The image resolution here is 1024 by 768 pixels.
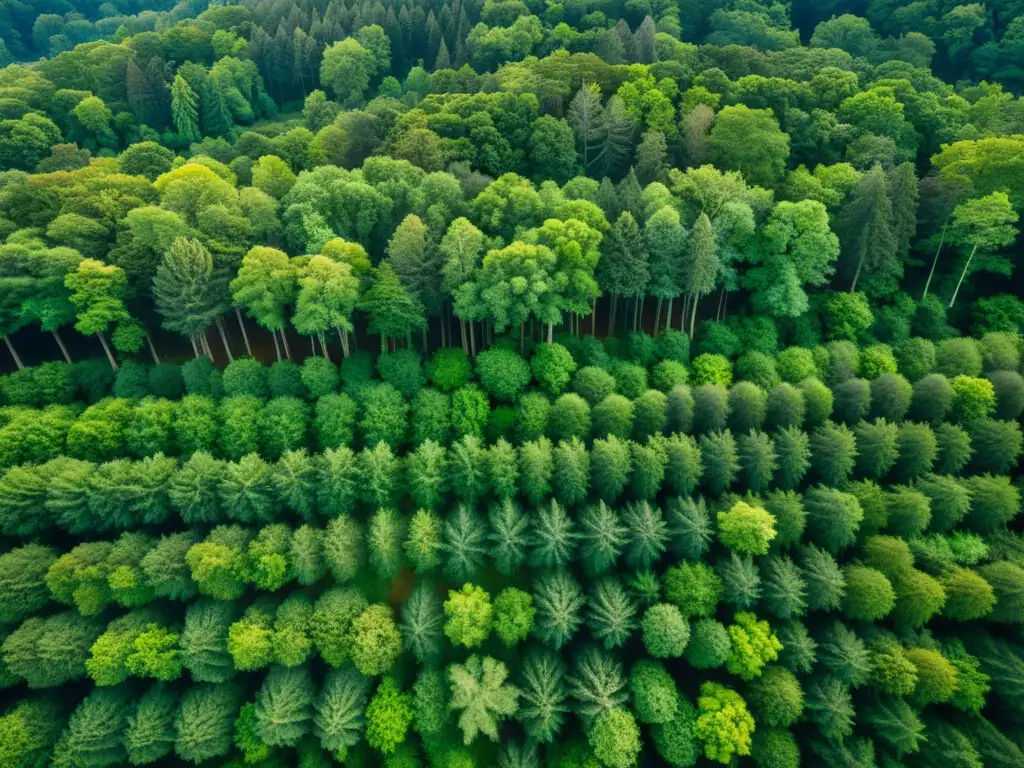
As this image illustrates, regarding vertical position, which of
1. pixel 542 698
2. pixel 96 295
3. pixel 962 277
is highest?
pixel 96 295

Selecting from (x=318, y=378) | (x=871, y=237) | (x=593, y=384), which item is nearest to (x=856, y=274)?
(x=871, y=237)

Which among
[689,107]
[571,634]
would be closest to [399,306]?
[571,634]

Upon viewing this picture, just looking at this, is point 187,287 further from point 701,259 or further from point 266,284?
point 701,259

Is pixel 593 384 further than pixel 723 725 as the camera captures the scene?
Yes

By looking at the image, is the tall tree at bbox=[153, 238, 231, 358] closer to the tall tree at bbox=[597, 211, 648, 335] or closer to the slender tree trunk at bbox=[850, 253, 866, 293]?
the tall tree at bbox=[597, 211, 648, 335]

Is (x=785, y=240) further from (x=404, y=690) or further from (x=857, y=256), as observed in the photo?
(x=404, y=690)

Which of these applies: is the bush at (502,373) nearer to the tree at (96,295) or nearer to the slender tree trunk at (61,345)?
the tree at (96,295)

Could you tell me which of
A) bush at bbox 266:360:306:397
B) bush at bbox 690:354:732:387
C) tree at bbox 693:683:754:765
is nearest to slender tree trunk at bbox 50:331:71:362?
bush at bbox 266:360:306:397
